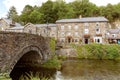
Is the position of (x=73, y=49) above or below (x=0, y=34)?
below

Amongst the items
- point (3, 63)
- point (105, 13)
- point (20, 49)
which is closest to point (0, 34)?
point (3, 63)

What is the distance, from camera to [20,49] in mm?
22297

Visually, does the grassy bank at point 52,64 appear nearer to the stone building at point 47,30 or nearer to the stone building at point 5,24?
the stone building at point 47,30

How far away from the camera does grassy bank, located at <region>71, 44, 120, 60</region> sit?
4447 cm

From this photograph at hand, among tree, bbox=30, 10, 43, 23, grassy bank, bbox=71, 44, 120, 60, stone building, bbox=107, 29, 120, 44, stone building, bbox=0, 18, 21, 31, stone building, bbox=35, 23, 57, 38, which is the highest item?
tree, bbox=30, 10, 43, 23

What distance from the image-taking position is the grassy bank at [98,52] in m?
Answer: 44.5

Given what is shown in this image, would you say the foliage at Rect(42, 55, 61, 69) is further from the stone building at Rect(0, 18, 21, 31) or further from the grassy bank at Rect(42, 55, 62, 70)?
the stone building at Rect(0, 18, 21, 31)

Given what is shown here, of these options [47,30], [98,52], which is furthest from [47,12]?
[98,52]

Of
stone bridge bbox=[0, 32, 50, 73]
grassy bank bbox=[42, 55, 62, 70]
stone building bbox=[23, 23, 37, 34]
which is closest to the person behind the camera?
stone bridge bbox=[0, 32, 50, 73]

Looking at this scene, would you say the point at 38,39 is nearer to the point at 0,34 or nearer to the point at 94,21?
the point at 0,34

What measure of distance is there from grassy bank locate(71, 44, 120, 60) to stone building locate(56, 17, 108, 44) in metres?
13.3

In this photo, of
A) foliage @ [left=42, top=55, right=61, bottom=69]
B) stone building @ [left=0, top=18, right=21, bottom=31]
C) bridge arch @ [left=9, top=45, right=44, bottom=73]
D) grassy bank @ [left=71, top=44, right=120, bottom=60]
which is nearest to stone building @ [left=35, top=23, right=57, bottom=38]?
stone building @ [left=0, top=18, right=21, bottom=31]

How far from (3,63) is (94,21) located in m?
43.2

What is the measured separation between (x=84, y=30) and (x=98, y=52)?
56.2 ft
